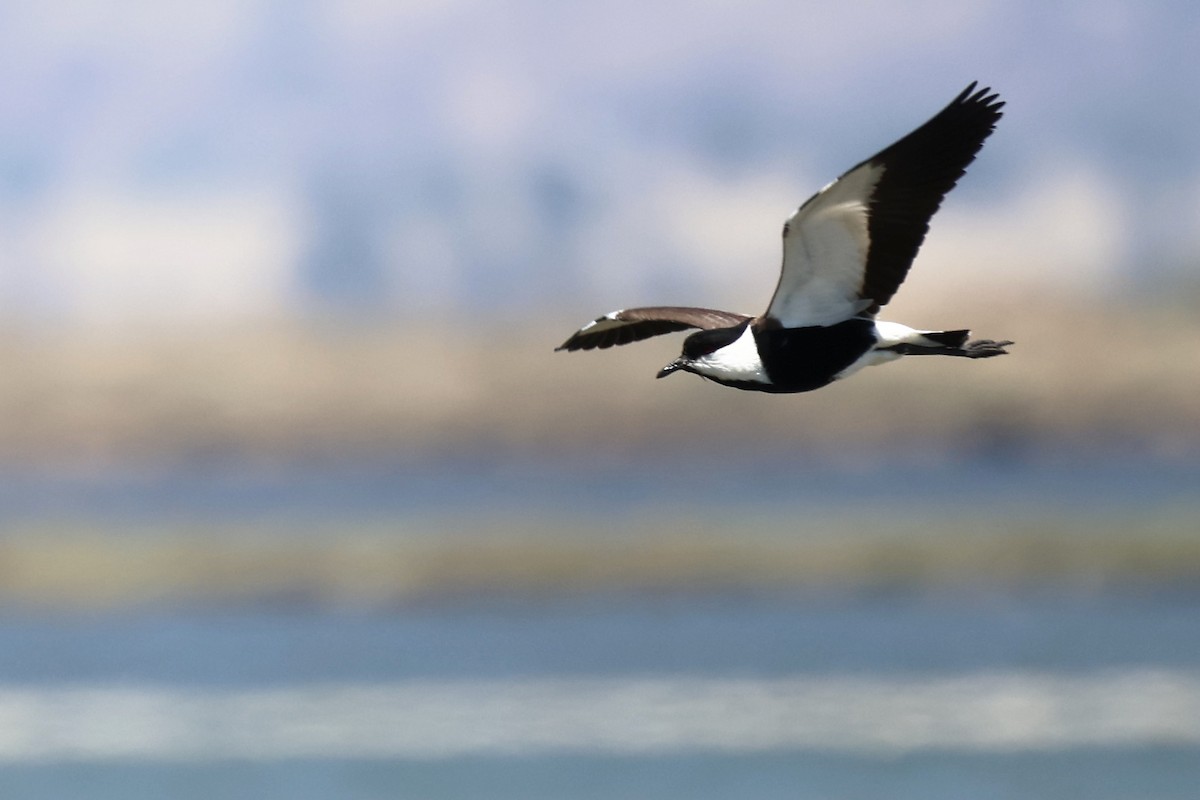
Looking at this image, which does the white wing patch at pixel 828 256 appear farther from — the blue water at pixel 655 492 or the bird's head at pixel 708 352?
the blue water at pixel 655 492

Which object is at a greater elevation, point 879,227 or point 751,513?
point 751,513

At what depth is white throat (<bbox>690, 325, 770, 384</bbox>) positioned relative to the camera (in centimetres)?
894

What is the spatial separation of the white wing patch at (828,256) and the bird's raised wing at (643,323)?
488 mm

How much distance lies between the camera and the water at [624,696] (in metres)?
28.5

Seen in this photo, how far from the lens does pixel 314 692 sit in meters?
33.2

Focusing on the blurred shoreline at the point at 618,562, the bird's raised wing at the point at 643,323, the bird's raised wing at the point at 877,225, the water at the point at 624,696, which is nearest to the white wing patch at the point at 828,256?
the bird's raised wing at the point at 877,225

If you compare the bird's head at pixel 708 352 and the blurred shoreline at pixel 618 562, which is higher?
the blurred shoreline at pixel 618 562

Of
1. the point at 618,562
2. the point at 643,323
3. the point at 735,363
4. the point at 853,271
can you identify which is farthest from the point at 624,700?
the point at 735,363

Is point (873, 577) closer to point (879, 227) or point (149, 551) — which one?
point (149, 551)

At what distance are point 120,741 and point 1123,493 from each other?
78.8ft

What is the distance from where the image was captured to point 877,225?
9164 mm

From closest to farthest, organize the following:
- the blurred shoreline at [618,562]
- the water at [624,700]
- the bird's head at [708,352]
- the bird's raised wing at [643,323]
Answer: the bird's head at [708,352], the bird's raised wing at [643,323], the water at [624,700], the blurred shoreline at [618,562]

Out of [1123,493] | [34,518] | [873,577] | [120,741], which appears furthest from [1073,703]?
[34,518]

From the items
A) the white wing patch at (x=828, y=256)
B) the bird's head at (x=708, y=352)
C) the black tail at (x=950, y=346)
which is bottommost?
the black tail at (x=950, y=346)
